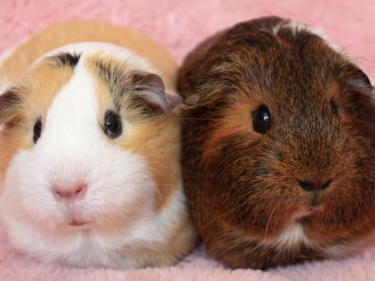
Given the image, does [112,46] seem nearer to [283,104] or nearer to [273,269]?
[283,104]

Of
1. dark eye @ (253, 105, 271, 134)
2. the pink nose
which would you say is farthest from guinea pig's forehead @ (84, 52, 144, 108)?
dark eye @ (253, 105, 271, 134)

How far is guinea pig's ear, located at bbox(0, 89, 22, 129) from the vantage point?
1.72m

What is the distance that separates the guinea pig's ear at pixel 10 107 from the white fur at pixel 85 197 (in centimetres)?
12

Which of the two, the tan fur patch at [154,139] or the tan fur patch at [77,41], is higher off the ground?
the tan fur patch at [77,41]

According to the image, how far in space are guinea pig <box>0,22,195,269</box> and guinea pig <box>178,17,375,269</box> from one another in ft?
0.40

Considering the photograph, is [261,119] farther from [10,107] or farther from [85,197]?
[10,107]

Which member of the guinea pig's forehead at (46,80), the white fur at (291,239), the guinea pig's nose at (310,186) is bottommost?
the white fur at (291,239)

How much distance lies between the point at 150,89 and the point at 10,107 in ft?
1.34

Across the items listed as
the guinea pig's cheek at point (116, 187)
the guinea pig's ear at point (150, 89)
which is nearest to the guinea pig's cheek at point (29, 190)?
the guinea pig's cheek at point (116, 187)

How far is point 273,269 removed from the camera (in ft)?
6.17

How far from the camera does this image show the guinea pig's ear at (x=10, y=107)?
1719 millimetres

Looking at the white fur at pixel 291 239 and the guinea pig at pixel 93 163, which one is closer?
the guinea pig at pixel 93 163

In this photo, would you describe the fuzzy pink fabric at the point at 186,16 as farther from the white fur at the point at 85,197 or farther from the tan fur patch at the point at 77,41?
the white fur at the point at 85,197

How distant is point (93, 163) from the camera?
1525 millimetres
